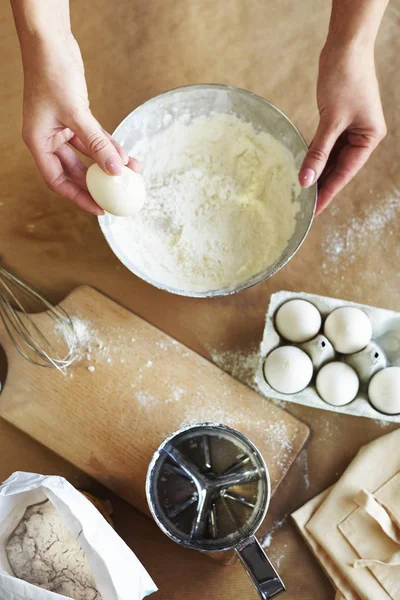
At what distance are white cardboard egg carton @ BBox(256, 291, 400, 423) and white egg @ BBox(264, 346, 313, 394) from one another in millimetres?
17

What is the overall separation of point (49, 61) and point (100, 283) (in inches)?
15.0

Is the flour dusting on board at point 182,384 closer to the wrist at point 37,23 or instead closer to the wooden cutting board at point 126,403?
the wooden cutting board at point 126,403

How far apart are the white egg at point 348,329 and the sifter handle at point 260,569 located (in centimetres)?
32

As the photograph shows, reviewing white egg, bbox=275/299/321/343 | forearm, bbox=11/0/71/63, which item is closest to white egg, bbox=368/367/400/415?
white egg, bbox=275/299/321/343

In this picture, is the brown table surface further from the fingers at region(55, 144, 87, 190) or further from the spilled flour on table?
the fingers at region(55, 144, 87, 190)

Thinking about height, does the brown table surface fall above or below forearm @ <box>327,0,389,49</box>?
below

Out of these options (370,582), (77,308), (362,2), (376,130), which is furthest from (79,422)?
(362,2)

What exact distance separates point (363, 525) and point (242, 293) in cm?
43

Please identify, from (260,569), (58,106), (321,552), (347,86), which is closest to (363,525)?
(321,552)

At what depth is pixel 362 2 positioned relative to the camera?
732 mm

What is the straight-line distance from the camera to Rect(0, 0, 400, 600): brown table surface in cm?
88

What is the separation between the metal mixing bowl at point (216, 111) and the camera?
82 cm

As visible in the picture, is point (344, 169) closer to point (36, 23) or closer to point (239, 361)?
point (239, 361)

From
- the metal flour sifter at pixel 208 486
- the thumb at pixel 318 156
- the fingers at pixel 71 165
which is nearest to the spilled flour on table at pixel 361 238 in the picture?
the thumb at pixel 318 156
